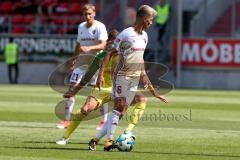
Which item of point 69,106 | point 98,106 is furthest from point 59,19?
point 98,106

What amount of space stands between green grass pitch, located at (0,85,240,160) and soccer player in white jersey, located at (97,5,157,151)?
0.56 meters

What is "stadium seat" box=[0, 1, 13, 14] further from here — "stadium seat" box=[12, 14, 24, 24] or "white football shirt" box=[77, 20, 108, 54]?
"white football shirt" box=[77, 20, 108, 54]

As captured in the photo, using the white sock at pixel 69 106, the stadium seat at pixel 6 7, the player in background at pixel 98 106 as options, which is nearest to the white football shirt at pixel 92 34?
the white sock at pixel 69 106

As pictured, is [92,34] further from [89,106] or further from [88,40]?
[89,106]

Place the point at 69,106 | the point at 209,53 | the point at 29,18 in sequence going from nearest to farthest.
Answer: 1. the point at 69,106
2. the point at 209,53
3. the point at 29,18

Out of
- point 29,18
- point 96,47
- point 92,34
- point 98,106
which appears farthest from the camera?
point 29,18

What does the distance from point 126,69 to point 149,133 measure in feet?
10.6

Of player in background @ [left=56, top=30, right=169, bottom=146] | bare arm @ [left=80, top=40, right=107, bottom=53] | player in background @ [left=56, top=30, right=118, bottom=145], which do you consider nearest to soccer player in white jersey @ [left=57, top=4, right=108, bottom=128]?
bare arm @ [left=80, top=40, right=107, bottom=53]

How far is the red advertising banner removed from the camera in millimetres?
36750

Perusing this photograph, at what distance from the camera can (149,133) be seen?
1580 cm

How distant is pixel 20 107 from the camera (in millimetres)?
22188

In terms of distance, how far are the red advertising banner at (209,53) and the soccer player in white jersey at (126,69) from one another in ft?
79.0

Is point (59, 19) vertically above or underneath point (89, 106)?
underneath

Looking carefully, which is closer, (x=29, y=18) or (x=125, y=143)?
(x=125, y=143)
